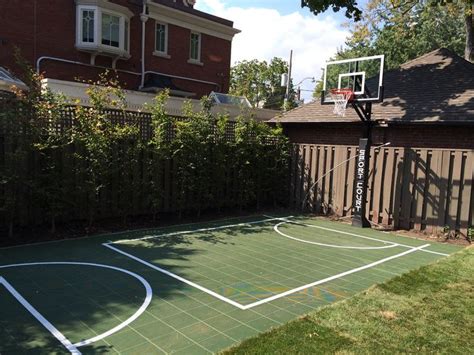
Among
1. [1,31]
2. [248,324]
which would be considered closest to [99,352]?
[248,324]

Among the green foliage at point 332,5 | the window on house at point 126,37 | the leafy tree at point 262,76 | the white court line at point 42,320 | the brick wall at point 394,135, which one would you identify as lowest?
the white court line at point 42,320

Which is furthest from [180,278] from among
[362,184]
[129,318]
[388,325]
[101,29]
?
[101,29]

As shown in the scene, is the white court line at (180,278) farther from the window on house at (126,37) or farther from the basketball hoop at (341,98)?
the window on house at (126,37)

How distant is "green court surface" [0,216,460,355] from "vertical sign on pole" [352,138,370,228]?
105 centimetres

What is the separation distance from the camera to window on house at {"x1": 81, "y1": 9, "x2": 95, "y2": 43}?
57.1 feet

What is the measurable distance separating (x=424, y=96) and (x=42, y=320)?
410 inches

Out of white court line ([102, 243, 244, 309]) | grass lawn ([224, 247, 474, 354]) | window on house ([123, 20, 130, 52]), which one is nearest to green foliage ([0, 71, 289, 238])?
white court line ([102, 243, 244, 309])

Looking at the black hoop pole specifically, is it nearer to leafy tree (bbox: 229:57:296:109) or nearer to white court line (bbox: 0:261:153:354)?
white court line (bbox: 0:261:153:354)

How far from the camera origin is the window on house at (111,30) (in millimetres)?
17678

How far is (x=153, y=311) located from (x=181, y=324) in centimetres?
46

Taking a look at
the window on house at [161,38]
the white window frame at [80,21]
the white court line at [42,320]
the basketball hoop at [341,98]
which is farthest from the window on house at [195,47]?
the white court line at [42,320]

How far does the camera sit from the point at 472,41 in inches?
632

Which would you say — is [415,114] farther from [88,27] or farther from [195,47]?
[195,47]

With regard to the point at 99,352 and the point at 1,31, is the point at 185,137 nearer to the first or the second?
the point at 99,352
